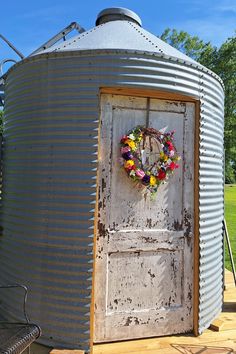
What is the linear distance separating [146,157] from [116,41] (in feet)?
4.56

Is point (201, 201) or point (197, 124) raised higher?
point (197, 124)

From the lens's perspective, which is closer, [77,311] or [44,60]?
[77,311]

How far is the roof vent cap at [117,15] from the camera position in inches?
206

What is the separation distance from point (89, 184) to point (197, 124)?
155 cm

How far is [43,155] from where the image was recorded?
4094mm

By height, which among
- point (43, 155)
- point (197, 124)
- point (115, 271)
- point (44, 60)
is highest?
point (44, 60)

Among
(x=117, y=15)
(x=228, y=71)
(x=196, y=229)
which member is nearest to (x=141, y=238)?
(x=196, y=229)

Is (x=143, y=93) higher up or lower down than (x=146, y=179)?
higher up

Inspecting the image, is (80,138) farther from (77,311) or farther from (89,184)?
(77,311)

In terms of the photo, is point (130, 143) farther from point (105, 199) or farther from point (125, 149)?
point (105, 199)

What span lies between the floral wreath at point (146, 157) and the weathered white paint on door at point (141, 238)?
9 centimetres

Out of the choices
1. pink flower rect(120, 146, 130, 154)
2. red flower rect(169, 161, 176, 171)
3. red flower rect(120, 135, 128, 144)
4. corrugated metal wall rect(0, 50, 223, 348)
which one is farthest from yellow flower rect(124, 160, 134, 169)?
red flower rect(169, 161, 176, 171)

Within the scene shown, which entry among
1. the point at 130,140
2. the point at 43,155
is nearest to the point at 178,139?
the point at 130,140

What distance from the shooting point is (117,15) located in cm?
525
